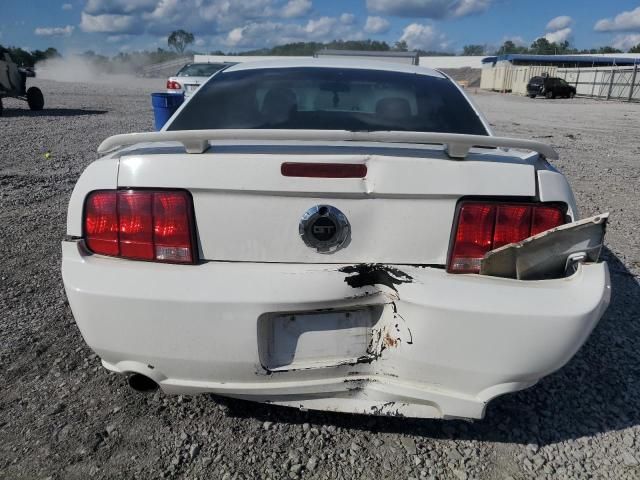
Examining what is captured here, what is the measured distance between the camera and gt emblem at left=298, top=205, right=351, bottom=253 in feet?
5.75

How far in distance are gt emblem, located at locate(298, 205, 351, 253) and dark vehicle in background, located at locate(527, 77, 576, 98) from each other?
40.7 metres

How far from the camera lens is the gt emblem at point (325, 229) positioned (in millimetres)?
1753

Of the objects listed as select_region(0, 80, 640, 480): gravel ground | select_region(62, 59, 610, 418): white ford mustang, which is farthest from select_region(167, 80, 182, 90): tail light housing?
select_region(62, 59, 610, 418): white ford mustang

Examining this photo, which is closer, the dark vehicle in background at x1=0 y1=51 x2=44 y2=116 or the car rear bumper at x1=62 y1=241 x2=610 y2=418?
the car rear bumper at x1=62 y1=241 x2=610 y2=418

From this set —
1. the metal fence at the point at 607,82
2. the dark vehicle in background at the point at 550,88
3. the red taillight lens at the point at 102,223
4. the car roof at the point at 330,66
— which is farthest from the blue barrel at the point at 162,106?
the dark vehicle in background at the point at 550,88

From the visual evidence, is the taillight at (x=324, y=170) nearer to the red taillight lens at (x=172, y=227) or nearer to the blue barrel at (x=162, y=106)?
the red taillight lens at (x=172, y=227)

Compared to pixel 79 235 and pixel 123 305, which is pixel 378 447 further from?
pixel 79 235

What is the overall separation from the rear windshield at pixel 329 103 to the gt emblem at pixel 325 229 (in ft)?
2.58

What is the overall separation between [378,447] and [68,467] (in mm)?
1185

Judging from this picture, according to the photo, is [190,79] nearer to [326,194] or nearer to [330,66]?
[330,66]

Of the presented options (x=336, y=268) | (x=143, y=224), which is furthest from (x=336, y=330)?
(x=143, y=224)

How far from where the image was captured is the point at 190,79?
42.2 ft

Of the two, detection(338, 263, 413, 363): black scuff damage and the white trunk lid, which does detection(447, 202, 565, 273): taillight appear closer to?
the white trunk lid

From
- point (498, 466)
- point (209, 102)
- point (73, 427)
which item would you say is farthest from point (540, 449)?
point (209, 102)
